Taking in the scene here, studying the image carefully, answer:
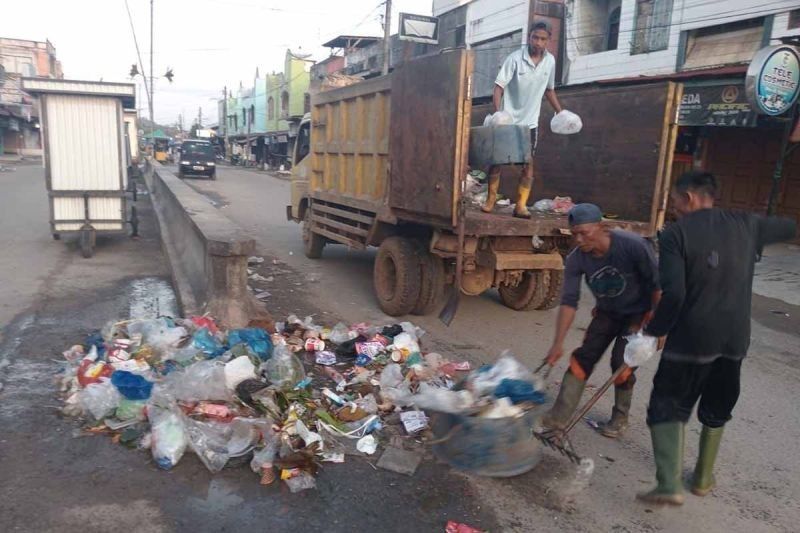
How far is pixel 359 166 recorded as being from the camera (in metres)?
7.16

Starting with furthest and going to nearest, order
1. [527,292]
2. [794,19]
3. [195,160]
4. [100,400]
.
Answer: [195,160] → [794,19] → [527,292] → [100,400]

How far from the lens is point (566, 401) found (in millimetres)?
3607

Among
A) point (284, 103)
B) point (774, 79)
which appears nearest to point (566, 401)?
point (774, 79)

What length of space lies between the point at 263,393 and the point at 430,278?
269cm

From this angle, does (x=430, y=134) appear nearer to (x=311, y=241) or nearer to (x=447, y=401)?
(x=447, y=401)

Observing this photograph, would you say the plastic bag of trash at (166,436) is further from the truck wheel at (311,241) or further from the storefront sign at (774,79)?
the storefront sign at (774,79)

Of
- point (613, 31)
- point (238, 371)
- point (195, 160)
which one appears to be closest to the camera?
point (238, 371)

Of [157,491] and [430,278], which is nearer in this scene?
[157,491]

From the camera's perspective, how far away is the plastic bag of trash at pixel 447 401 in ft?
10.4

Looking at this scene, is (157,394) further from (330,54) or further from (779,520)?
(330,54)

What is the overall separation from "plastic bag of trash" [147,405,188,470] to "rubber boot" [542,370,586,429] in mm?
2173

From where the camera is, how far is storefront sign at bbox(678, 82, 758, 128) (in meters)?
10.9

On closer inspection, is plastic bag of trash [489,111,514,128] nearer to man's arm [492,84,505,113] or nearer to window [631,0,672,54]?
man's arm [492,84,505,113]

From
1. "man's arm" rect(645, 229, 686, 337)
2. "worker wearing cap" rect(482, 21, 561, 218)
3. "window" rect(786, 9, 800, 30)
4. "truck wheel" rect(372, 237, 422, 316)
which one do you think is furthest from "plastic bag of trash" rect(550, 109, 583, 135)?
"window" rect(786, 9, 800, 30)
